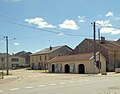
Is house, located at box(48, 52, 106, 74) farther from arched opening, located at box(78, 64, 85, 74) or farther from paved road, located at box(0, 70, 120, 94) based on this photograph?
paved road, located at box(0, 70, 120, 94)

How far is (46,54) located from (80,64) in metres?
35.3

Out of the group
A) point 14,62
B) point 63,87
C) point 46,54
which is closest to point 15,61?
point 14,62

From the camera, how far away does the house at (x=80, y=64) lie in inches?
2192

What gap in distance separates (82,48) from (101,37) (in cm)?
564

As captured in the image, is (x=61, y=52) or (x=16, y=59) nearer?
(x=61, y=52)

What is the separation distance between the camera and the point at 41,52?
3875 inches

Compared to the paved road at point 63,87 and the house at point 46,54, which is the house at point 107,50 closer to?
the house at point 46,54

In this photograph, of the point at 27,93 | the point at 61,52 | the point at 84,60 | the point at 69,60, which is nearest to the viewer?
the point at 27,93

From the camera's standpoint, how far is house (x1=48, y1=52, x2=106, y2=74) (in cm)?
5569

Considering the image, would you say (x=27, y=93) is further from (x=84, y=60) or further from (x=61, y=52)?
(x=61, y=52)

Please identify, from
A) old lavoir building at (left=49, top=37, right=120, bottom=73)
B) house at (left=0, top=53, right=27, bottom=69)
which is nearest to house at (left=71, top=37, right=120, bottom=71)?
old lavoir building at (left=49, top=37, right=120, bottom=73)

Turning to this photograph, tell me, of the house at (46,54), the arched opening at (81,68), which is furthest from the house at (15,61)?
the arched opening at (81,68)

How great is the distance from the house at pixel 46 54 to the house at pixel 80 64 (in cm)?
2388

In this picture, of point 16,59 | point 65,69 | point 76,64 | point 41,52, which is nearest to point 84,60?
point 76,64
